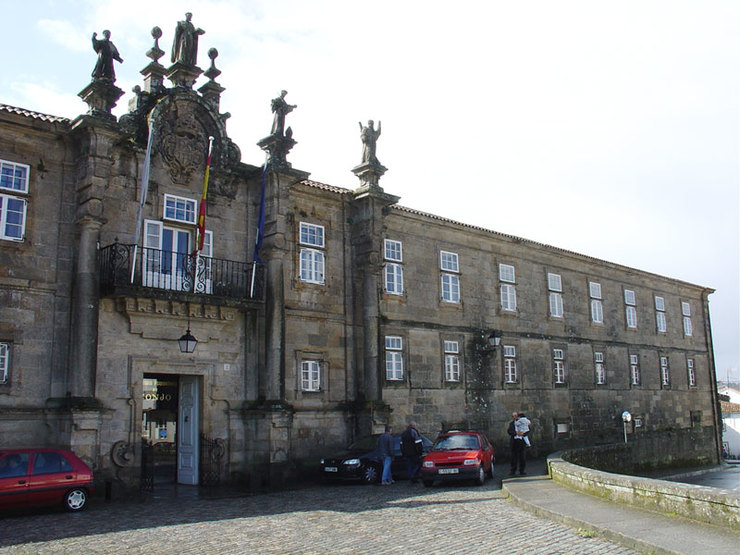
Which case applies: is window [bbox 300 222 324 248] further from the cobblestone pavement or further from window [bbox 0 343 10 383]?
window [bbox 0 343 10 383]

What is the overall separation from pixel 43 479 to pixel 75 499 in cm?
73

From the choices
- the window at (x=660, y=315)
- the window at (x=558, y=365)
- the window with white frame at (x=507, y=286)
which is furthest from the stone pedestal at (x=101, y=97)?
the window at (x=660, y=315)

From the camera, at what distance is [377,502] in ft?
44.3

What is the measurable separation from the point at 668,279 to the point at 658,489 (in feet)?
85.8

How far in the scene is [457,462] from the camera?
15.6 m

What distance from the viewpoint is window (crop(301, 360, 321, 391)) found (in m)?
18.9

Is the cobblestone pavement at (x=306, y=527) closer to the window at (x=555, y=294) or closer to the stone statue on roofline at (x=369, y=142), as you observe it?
the stone statue on roofline at (x=369, y=142)

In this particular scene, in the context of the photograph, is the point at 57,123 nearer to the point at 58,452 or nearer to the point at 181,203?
the point at 181,203

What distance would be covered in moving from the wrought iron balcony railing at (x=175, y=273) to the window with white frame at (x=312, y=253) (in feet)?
5.76

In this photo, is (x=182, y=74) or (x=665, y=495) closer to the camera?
(x=665, y=495)

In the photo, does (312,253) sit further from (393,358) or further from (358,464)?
(358,464)

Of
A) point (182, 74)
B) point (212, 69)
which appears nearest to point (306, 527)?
point (182, 74)

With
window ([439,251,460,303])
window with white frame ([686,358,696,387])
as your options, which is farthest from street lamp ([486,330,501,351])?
window with white frame ([686,358,696,387])

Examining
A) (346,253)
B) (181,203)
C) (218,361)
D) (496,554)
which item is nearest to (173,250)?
(181,203)
